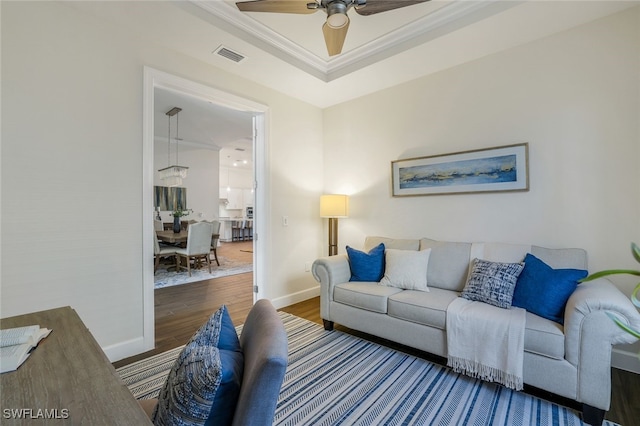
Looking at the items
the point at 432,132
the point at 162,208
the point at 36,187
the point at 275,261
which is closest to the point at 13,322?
the point at 36,187

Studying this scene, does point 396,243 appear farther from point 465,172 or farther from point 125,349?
point 125,349

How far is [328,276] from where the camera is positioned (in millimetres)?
2912

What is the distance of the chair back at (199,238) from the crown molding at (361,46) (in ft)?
11.1

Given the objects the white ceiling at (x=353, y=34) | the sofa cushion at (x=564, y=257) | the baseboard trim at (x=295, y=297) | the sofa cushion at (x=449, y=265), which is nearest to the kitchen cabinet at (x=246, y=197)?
the baseboard trim at (x=295, y=297)

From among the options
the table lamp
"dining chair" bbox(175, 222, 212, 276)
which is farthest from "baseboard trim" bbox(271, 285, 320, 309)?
"dining chair" bbox(175, 222, 212, 276)

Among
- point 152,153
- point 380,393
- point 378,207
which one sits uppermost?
point 152,153

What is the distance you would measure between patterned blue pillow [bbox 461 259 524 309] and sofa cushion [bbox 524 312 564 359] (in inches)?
10.3

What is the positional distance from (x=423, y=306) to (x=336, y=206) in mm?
1727

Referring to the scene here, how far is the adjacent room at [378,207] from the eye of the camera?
170 centimetres

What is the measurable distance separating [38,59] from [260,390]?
108 inches

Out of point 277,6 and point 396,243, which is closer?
point 277,6

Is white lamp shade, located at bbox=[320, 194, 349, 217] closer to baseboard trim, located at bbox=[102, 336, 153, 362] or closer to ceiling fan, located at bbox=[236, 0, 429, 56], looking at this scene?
ceiling fan, located at bbox=[236, 0, 429, 56]

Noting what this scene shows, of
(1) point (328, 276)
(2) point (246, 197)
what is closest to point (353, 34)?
(1) point (328, 276)

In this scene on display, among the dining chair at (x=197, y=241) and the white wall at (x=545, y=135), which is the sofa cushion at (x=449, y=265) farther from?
the dining chair at (x=197, y=241)
